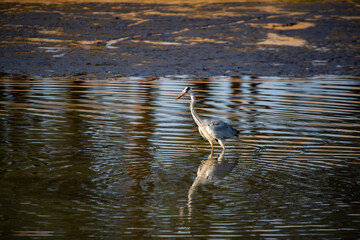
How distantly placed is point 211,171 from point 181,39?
1307 centimetres

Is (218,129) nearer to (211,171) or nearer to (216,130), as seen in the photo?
(216,130)

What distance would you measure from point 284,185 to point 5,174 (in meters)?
3.98

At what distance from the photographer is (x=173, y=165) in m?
9.34

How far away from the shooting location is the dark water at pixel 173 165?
673cm

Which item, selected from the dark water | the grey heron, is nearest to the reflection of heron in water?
the dark water

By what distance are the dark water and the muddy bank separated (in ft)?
9.72

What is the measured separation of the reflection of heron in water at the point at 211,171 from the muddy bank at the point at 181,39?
914 cm

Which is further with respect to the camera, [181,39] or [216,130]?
[181,39]

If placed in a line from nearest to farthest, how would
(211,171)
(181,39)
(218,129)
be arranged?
(211,171), (218,129), (181,39)

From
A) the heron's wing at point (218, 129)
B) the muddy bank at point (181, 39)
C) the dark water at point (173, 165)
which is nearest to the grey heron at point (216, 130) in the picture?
the heron's wing at point (218, 129)

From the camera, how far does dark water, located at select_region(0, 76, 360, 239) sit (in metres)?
6.73

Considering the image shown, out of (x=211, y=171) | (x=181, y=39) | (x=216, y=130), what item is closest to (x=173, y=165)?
(x=211, y=171)

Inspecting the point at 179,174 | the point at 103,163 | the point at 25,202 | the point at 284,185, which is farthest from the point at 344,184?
the point at 25,202

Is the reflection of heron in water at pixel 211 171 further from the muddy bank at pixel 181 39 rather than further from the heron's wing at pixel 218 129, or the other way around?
the muddy bank at pixel 181 39
